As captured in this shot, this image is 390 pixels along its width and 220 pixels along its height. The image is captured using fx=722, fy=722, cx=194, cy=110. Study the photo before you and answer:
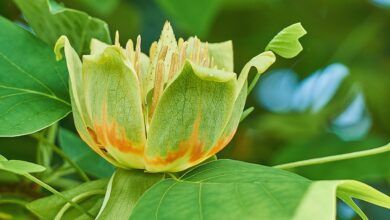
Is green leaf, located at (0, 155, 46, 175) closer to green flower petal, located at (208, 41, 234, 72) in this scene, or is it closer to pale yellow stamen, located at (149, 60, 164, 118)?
pale yellow stamen, located at (149, 60, 164, 118)

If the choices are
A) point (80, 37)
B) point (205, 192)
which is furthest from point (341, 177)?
point (205, 192)

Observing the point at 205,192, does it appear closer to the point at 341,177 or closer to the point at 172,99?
the point at 172,99

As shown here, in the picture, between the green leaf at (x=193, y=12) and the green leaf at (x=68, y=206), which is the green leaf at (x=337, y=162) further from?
the green leaf at (x=68, y=206)

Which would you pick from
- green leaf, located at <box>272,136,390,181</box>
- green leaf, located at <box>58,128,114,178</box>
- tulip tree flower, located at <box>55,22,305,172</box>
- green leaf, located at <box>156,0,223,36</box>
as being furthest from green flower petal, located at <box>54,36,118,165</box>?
green leaf, located at <box>272,136,390,181</box>

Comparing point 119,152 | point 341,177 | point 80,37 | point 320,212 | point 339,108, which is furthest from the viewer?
point 339,108

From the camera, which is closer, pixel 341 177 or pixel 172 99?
pixel 172 99

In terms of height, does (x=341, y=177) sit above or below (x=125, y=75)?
below

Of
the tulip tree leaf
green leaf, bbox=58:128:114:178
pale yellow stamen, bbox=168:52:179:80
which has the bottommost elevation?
green leaf, bbox=58:128:114:178

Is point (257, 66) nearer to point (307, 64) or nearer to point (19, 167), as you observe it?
point (19, 167)
